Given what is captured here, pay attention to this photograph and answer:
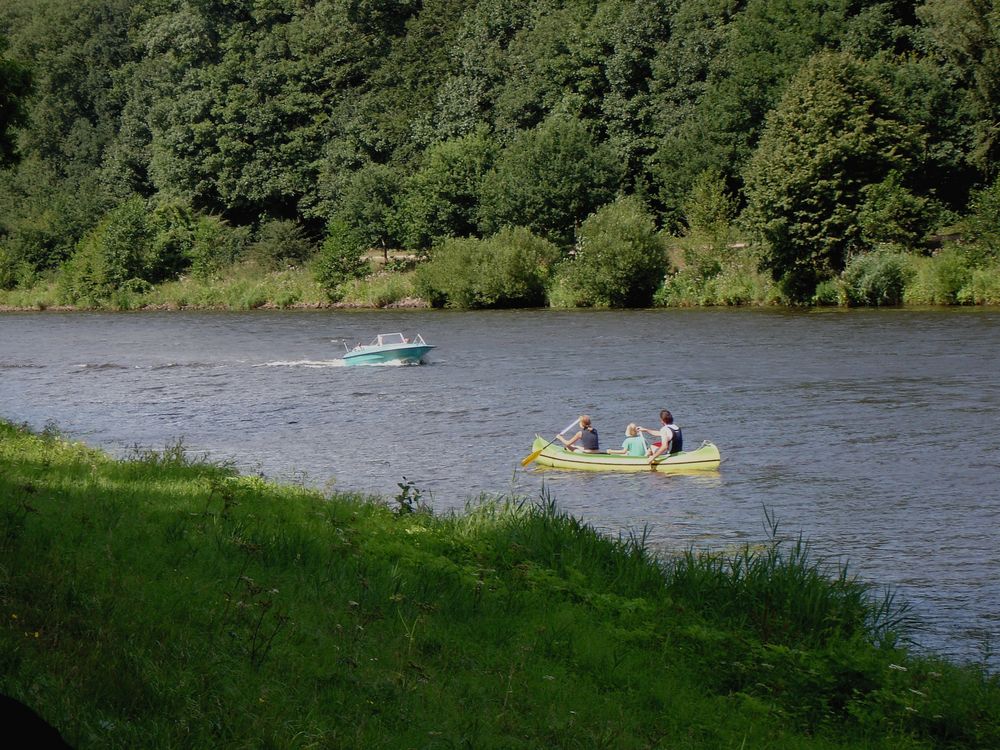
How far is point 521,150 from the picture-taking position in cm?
7450

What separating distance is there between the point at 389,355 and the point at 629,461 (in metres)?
20.1

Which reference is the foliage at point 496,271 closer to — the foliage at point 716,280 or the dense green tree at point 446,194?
the foliage at point 716,280

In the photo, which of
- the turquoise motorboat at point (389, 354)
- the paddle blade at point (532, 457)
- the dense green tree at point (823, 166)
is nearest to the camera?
the paddle blade at point (532, 457)

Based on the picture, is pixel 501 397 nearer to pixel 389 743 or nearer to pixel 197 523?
pixel 197 523

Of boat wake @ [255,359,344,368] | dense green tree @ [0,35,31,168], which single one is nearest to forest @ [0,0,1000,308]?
boat wake @ [255,359,344,368]

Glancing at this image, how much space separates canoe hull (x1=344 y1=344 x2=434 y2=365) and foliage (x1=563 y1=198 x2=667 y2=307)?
841 inches

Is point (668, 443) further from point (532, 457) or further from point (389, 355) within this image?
point (389, 355)

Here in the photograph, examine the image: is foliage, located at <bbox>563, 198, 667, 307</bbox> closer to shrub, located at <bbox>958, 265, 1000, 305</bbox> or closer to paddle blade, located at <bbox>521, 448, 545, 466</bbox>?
shrub, located at <bbox>958, 265, 1000, 305</bbox>

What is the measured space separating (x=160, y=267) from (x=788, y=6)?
48.4 meters

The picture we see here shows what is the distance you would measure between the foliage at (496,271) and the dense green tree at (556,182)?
4.42 meters

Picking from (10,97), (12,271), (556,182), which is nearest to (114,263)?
(12,271)

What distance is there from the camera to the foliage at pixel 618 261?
2379 inches

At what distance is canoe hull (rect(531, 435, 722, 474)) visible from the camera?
21359mm

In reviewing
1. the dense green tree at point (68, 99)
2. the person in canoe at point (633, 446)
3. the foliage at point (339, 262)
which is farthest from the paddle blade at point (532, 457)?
the dense green tree at point (68, 99)
